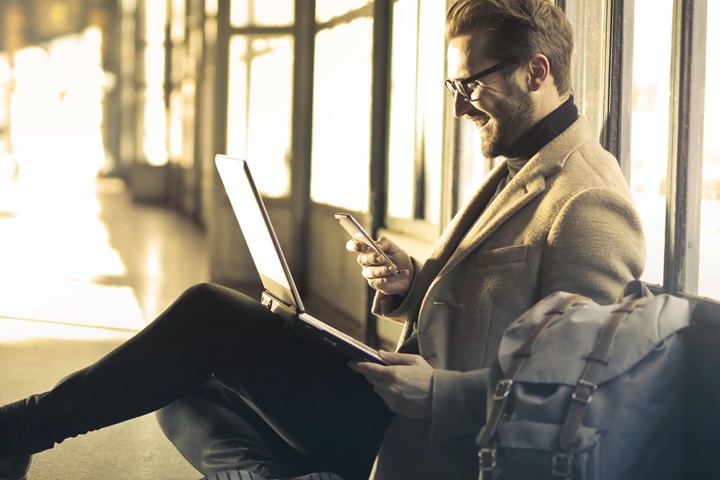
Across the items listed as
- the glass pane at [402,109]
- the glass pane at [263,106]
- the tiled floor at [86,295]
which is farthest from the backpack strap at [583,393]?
the glass pane at [263,106]

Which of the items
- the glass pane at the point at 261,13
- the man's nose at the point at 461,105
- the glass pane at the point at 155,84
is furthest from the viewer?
the glass pane at the point at 155,84

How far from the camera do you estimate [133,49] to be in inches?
731

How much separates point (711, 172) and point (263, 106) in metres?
5.85

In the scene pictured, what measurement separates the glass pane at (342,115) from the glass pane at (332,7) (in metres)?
0.08

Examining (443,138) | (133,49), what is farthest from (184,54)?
(443,138)

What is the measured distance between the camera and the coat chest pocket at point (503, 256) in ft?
6.36

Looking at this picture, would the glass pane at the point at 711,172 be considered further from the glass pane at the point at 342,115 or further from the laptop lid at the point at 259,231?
the glass pane at the point at 342,115

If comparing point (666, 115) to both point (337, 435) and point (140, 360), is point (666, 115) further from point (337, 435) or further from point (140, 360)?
point (140, 360)

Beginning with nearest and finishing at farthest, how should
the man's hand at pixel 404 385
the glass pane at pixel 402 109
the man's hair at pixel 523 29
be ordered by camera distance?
the man's hand at pixel 404 385 → the man's hair at pixel 523 29 → the glass pane at pixel 402 109

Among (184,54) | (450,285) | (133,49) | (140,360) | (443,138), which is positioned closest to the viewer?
(450,285)

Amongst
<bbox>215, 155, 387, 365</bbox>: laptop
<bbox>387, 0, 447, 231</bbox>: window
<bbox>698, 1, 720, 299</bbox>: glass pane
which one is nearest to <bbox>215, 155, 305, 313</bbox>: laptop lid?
<bbox>215, 155, 387, 365</bbox>: laptop

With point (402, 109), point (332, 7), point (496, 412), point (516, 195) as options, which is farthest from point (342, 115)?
point (496, 412)

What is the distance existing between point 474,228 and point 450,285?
130 mm

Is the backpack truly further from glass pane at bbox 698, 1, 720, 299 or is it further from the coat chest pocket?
glass pane at bbox 698, 1, 720, 299
